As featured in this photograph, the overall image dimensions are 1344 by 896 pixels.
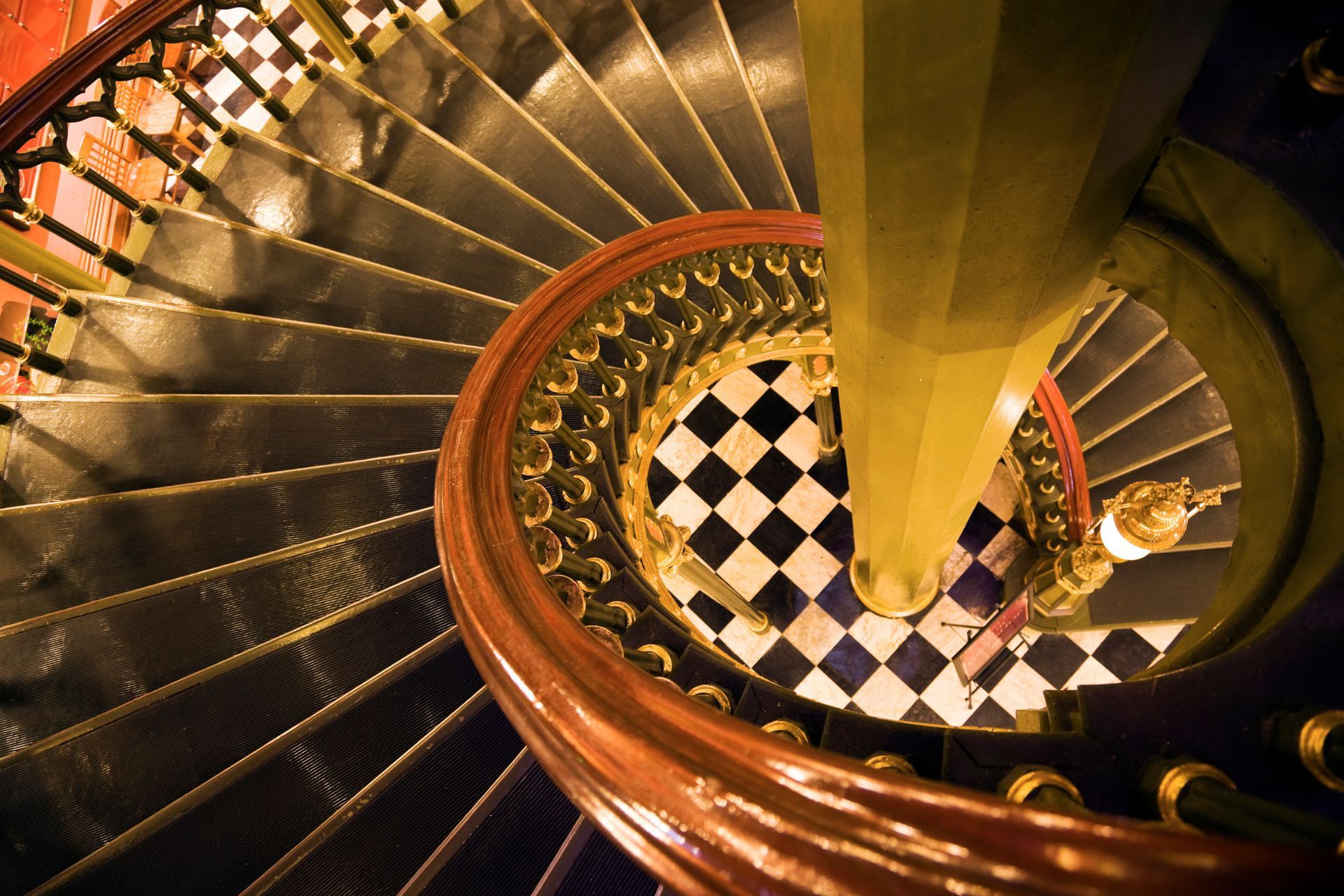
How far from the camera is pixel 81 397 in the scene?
2496 mm

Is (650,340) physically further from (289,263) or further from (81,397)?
(81,397)

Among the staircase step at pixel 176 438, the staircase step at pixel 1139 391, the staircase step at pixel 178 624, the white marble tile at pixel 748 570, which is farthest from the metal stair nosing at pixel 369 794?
the staircase step at pixel 1139 391

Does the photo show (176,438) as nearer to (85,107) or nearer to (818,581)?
(85,107)

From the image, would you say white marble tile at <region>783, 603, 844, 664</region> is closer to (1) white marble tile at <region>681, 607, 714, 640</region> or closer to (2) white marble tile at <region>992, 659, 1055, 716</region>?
(1) white marble tile at <region>681, 607, 714, 640</region>

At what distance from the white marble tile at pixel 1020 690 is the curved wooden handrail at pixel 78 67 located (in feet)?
16.1

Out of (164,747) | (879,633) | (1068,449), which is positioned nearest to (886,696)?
(879,633)

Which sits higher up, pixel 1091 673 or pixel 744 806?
pixel 1091 673

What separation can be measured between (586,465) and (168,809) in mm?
1443

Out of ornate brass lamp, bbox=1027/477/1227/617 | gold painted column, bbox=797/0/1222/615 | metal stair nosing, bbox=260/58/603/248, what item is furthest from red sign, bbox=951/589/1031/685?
metal stair nosing, bbox=260/58/603/248

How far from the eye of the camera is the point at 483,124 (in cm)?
328

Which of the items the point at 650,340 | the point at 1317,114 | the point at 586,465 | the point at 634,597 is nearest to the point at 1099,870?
the point at 1317,114

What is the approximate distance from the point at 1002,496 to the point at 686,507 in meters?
2.02

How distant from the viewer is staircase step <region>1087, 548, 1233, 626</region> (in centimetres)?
362

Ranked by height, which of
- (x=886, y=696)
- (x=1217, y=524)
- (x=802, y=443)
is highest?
(x=1217, y=524)
